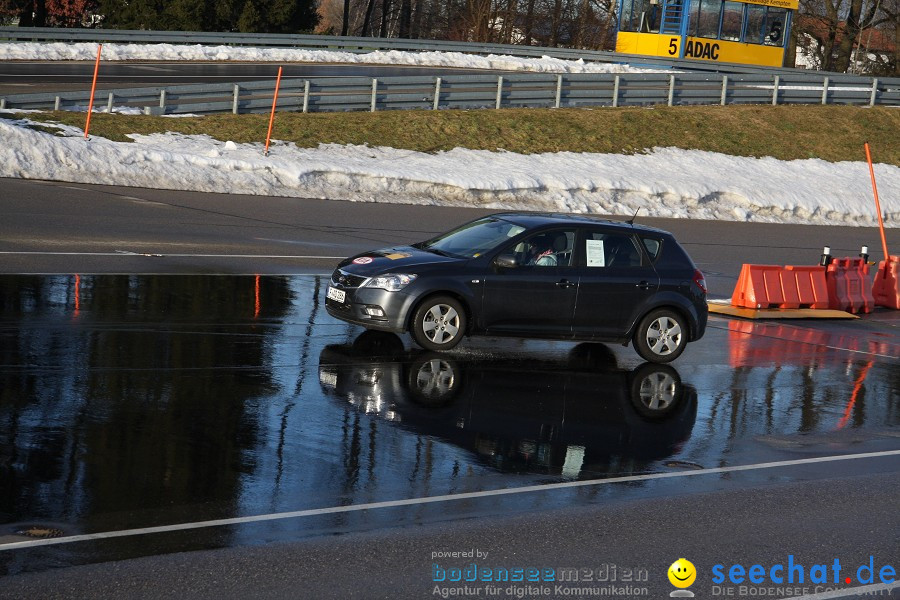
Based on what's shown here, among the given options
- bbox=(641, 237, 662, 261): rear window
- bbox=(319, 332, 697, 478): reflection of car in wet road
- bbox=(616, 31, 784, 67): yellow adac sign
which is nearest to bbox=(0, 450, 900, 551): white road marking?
bbox=(319, 332, 697, 478): reflection of car in wet road

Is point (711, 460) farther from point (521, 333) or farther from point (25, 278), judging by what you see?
point (25, 278)

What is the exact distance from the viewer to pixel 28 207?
19.7m

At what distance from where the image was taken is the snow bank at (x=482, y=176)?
80.2 feet

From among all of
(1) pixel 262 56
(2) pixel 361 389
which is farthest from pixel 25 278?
(1) pixel 262 56

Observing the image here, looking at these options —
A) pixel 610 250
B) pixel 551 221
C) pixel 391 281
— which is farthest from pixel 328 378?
pixel 610 250

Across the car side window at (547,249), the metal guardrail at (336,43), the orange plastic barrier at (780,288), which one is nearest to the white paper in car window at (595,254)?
the car side window at (547,249)

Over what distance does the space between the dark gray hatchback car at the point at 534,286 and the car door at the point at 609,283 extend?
0.04 ft

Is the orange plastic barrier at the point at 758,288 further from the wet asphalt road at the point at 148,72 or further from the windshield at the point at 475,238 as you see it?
the wet asphalt road at the point at 148,72

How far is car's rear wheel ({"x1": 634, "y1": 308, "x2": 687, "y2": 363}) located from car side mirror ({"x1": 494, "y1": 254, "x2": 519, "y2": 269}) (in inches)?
67.7

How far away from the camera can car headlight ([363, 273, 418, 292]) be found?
39.3 feet

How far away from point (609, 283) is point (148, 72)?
30491 mm

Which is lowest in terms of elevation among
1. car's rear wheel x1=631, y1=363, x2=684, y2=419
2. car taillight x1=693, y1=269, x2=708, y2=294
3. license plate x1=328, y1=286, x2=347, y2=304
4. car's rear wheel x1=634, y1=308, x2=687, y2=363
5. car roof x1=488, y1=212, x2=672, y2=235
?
car's rear wheel x1=631, y1=363, x2=684, y2=419

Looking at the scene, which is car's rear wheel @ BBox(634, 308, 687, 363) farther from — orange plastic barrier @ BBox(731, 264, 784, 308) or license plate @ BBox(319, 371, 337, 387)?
orange plastic barrier @ BBox(731, 264, 784, 308)

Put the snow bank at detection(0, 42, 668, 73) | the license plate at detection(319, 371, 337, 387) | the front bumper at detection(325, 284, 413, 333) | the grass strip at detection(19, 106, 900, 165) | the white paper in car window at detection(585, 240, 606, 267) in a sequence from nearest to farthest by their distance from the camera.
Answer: the license plate at detection(319, 371, 337, 387)
the front bumper at detection(325, 284, 413, 333)
the white paper in car window at detection(585, 240, 606, 267)
the grass strip at detection(19, 106, 900, 165)
the snow bank at detection(0, 42, 668, 73)
